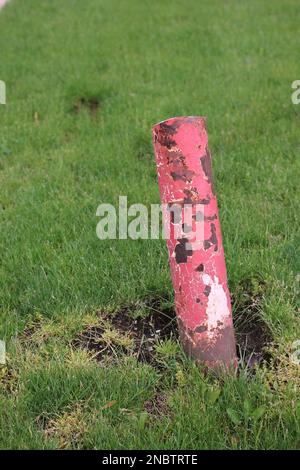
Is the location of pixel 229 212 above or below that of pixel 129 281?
above

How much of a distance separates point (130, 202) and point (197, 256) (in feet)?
5.59

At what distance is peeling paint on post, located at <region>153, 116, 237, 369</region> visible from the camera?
2.51 metres

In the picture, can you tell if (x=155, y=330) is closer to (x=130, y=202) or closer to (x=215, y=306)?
(x=215, y=306)

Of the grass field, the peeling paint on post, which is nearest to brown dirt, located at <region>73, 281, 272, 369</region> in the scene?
the grass field

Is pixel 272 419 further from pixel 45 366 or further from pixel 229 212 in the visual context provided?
pixel 229 212

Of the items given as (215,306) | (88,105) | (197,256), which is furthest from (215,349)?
(88,105)

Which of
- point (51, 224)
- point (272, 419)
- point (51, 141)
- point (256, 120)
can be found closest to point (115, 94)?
point (51, 141)

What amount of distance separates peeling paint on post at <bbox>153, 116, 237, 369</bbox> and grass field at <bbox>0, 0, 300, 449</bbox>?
16 centimetres

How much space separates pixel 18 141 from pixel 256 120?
232 centimetres

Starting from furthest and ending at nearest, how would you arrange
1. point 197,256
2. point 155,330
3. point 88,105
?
1. point 88,105
2. point 155,330
3. point 197,256

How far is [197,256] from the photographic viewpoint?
2.56 metres

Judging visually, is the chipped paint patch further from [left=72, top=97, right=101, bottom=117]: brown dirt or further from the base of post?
[left=72, top=97, right=101, bottom=117]: brown dirt

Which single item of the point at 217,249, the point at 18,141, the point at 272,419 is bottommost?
the point at 272,419

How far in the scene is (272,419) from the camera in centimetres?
236
